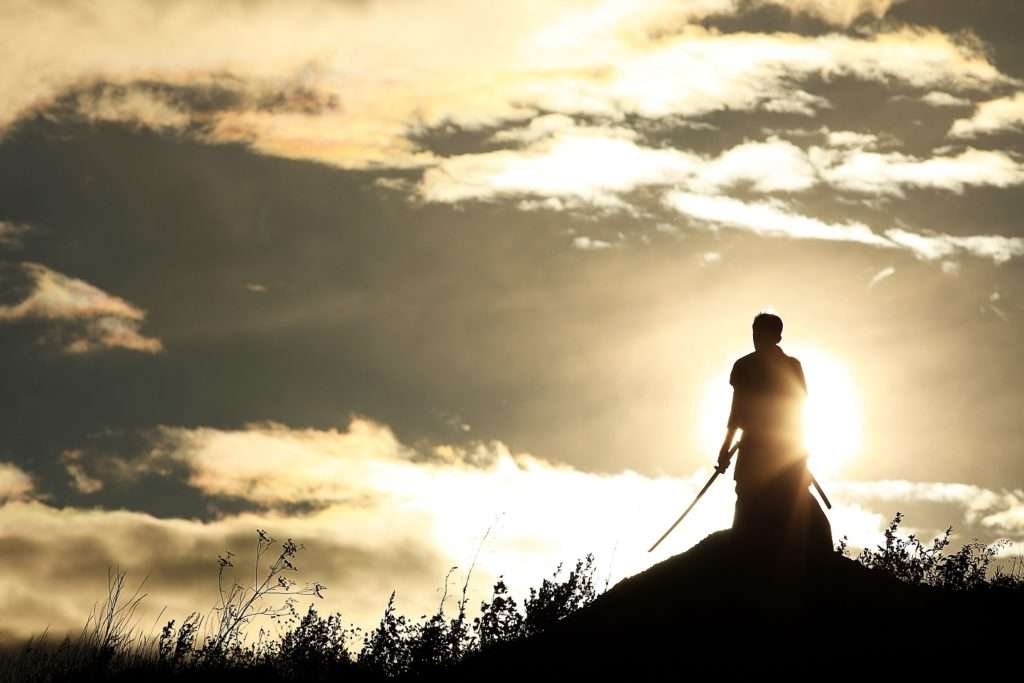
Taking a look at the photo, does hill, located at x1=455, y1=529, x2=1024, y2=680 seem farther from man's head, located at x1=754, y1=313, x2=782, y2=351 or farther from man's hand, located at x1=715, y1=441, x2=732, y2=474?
man's head, located at x1=754, y1=313, x2=782, y2=351

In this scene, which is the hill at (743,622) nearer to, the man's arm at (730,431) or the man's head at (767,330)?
the man's arm at (730,431)

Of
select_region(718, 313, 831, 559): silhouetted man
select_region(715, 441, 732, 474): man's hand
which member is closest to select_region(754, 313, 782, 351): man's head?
select_region(718, 313, 831, 559): silhouetted man

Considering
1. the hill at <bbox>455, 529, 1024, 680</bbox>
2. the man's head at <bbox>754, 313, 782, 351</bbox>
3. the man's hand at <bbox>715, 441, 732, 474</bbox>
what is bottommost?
the hill at <bbox>455, 529, 1024, 680</bbox>

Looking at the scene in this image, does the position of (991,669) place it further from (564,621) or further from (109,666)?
(109,666)

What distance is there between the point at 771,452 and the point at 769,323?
143 centimetres

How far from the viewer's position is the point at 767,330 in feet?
42.7

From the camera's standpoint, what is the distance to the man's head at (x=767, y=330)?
1303 cm

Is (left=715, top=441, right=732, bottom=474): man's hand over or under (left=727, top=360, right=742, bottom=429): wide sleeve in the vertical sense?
under

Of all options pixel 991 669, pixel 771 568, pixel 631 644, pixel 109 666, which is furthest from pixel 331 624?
pixel 991 669

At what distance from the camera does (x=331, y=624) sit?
45.3 feet

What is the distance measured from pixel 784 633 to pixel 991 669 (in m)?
1.93

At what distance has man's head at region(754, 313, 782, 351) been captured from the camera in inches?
513

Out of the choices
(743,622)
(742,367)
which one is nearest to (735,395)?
(742,367)

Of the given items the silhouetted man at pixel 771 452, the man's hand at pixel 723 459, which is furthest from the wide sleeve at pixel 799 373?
the man's hand at pixel 723 459
